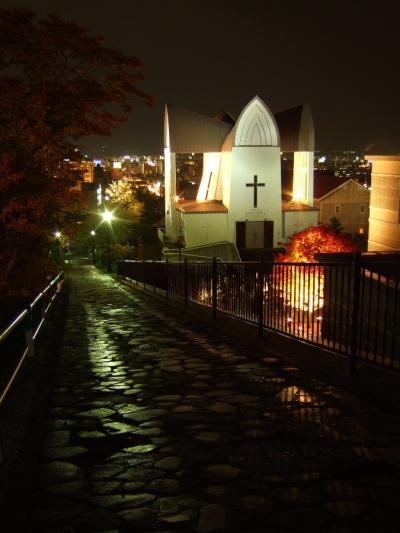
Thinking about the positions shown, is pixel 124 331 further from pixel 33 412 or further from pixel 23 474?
pixel 23 474

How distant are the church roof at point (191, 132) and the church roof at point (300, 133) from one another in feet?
16.2

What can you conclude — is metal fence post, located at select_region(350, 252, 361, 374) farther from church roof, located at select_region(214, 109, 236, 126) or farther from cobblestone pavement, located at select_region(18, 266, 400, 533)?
church roof, located at select_region(214, 109, 236, 126)

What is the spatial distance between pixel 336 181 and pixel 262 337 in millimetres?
49957

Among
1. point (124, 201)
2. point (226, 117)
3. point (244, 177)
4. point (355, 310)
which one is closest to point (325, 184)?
point (226, 117)

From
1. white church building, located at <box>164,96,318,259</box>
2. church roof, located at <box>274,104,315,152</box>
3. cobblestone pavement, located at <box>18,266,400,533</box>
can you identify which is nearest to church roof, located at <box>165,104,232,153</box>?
white church building, located at <box>164,96,318,259</box>

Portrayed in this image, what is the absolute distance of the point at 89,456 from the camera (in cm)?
423

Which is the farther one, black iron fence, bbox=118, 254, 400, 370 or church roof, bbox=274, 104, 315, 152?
church roof, bbox=274, 104, 315, 152

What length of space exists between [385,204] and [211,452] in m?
13.0

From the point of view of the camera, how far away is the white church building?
38.1 meters

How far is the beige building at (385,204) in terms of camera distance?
15.0 m

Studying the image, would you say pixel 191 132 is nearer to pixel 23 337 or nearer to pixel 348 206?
pixel 348 206

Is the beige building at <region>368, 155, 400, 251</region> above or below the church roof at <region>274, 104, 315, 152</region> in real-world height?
below

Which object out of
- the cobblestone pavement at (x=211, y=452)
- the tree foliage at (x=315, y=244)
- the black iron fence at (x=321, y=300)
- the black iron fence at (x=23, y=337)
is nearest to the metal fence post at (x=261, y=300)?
the black iron fence at (x=321, y=300)

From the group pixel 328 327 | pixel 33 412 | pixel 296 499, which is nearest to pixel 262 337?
pixel 328 327
